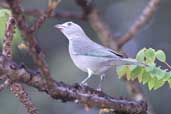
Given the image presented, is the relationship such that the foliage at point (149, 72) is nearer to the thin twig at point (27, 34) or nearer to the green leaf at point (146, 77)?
the green leaf at point (146, 77)

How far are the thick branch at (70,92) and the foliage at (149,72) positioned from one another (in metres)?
0.17

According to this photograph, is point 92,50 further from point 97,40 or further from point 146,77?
point 97,40

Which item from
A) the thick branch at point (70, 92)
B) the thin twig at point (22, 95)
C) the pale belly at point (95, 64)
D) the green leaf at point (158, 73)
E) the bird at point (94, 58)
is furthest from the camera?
the pale belly at point (95, 64)

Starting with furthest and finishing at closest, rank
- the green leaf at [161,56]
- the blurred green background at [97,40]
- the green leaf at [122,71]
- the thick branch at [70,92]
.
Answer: the blurred green background at [97,40] → the green leaf at [122,71] → the green leaf at [161,56] → the thick branch at [70,92]

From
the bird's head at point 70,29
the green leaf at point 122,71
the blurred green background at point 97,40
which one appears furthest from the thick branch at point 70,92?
the blurred green background at point 97,40

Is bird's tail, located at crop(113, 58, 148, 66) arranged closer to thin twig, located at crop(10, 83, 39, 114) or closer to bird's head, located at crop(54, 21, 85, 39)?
thin twig, located at crop(10, 83, 39, 114)

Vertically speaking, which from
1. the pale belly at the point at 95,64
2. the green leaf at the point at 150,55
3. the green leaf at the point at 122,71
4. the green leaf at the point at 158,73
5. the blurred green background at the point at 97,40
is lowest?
the blurred green background at the point at 97,40

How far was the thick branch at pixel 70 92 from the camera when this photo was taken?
81.0 inches

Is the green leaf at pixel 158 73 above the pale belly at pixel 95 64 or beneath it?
above

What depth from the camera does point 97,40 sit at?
10188mm

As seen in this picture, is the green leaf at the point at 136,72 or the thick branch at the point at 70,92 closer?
the thick branch at the point at 70,92

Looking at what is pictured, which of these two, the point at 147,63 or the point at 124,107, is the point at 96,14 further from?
the point at 124,107

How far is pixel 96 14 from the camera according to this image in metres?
4.24

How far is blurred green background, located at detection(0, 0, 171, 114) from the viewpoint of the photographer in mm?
9570
